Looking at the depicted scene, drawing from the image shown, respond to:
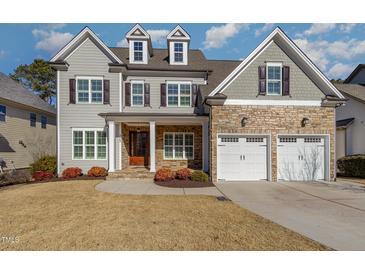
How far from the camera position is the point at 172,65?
1513 cm

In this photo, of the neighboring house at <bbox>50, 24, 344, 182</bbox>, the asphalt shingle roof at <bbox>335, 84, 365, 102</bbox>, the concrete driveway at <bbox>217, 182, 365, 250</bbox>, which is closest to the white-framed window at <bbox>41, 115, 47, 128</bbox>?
the neighboring house at <bbox>50, 24, 344, 182</bbox>

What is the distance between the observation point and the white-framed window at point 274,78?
1165cm

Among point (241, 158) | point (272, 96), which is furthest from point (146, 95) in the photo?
point (272, 96)

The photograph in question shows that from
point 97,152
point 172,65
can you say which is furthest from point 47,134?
point 172,65

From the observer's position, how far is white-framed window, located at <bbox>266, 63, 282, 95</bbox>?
1165cm

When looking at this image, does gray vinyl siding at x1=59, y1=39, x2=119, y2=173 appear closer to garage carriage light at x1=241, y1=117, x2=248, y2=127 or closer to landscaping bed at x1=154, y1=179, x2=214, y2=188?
landscaping bed at x1=154, y1=179, x2=214, y2=188

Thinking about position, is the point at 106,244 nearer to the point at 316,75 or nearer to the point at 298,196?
the point at 298,196

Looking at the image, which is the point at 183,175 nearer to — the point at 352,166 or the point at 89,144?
the point at 89,144

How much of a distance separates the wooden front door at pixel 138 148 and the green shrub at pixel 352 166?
43.0ft

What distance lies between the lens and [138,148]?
15070mm

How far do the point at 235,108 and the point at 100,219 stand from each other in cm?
852

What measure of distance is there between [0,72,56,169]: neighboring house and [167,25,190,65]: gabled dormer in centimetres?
1261

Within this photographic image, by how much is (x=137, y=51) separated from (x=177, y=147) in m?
7.40

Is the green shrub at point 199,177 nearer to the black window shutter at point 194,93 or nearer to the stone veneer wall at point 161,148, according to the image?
the stone veneer wall at point 161,148
